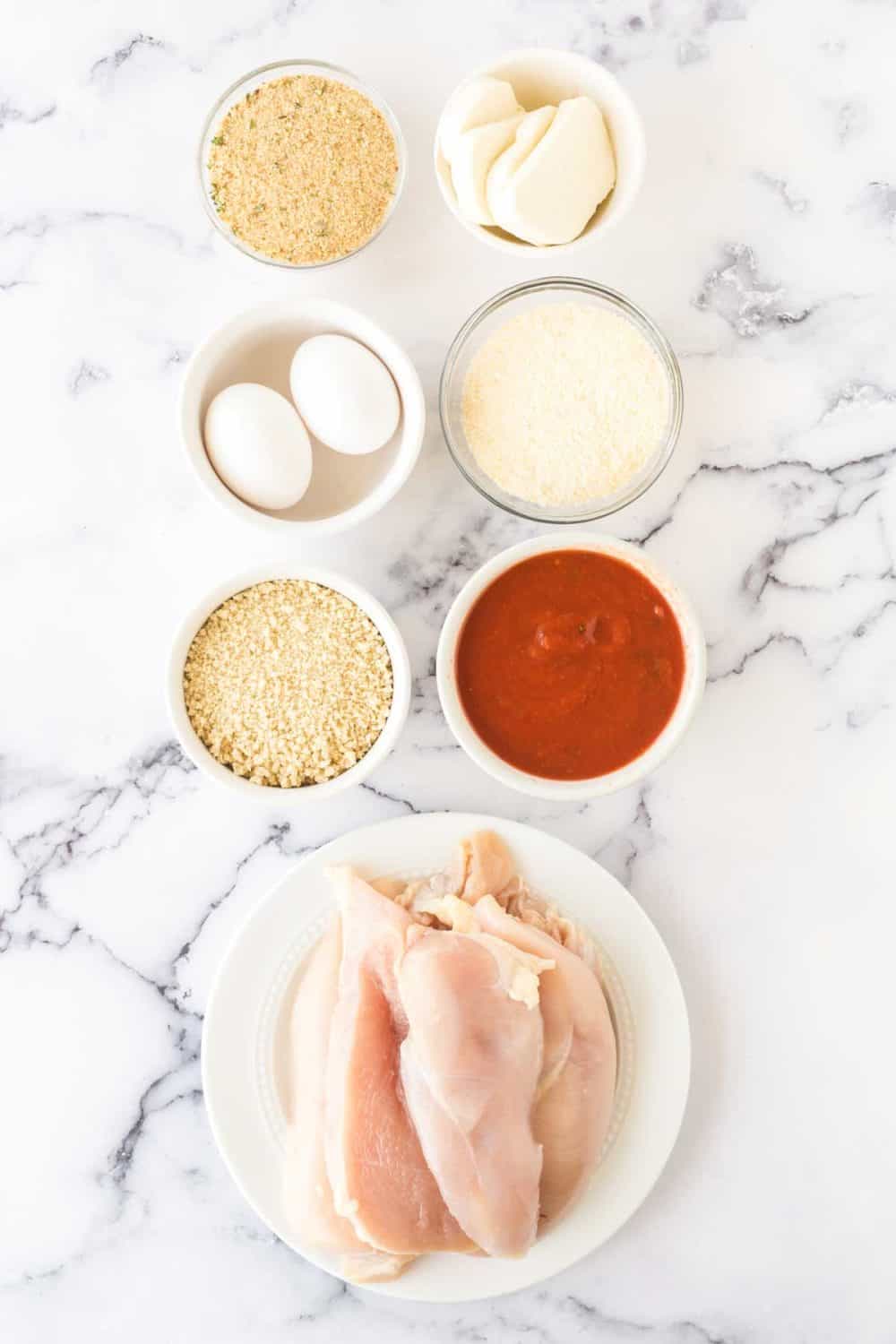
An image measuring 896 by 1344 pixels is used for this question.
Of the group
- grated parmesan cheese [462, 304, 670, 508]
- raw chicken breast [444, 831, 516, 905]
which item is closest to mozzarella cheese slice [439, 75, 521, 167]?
grated parmesan cheese [462, 304, 670, 508]

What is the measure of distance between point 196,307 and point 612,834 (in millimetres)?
931

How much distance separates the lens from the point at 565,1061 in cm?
145

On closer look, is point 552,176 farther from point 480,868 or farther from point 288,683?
point 480,868

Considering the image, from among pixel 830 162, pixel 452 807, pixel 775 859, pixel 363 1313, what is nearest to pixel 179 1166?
pixel 363 1313

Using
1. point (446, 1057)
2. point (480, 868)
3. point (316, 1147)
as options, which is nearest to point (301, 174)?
point (480, 868)

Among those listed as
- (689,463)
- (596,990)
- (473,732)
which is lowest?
(596,990)

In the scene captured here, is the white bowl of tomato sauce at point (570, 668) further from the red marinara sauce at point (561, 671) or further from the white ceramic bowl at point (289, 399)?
the white ceramic bowl at point (289, 399)

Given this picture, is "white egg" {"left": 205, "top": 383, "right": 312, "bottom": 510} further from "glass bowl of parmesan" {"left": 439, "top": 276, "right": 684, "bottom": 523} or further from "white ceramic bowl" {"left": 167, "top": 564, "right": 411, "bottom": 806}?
"glass bowl of parmesan" {"left": 439, "top": 276, "right": 684, "bottom": 523}

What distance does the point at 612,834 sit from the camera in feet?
5.30

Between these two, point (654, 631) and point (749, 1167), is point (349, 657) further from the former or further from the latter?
point (749, 1167)

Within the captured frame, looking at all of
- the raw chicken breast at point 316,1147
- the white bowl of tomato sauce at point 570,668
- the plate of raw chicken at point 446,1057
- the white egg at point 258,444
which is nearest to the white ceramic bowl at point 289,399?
the white egg at point 258,444

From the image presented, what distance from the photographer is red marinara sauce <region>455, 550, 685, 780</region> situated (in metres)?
1.46

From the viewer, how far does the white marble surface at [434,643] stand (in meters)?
1.58

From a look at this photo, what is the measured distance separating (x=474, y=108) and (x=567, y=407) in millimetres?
377
